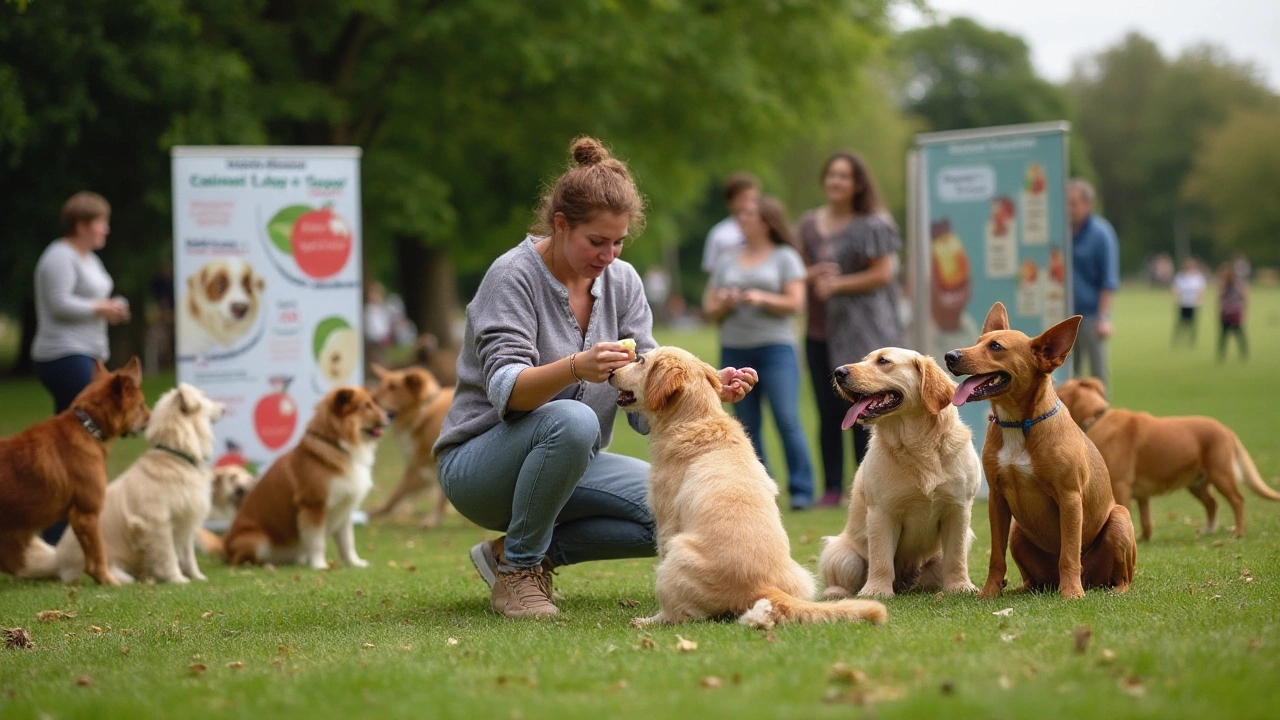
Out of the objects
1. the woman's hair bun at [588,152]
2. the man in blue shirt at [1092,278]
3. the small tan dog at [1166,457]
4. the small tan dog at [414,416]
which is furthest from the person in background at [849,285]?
the woman's hair bun at [588,152]

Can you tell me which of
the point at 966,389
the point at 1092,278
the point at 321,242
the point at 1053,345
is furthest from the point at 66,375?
the point at 1092,278

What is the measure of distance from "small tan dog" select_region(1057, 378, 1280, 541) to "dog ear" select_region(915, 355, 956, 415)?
2.77m

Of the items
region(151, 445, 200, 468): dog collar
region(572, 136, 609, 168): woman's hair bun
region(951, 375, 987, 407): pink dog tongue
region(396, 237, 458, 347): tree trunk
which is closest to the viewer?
region(951, 375, 987, 407): pink dog tongue

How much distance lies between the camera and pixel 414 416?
36.0 ft

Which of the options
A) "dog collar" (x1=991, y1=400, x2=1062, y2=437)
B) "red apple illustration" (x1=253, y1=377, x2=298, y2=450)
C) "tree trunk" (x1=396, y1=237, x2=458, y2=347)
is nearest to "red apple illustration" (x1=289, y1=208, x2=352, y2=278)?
"red apple illustration" (x1=253, y1=377, x2=298, y2=450)

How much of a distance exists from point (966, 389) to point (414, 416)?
21.8 feet

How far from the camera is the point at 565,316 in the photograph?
5.75 meters

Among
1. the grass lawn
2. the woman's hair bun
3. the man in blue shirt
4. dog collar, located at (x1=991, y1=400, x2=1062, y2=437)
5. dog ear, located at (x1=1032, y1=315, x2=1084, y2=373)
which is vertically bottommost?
the grass lawn

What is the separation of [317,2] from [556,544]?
14789mm

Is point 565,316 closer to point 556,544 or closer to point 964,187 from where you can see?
point 556,544

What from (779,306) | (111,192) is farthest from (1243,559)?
(111,192)

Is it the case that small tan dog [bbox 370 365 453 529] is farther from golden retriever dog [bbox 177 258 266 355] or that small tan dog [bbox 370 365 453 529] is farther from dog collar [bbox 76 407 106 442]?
dog collar [bbox 76 407 106 442]

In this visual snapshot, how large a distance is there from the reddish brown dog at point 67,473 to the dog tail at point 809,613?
487cm

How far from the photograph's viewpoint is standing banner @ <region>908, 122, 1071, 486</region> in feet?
33.0
